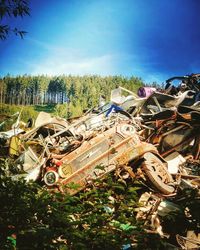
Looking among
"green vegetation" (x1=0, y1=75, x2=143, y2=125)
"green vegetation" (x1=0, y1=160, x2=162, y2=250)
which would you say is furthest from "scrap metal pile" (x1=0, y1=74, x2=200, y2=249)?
"green vegetation" (x1=0, y1=75, x2=143, y2=125)

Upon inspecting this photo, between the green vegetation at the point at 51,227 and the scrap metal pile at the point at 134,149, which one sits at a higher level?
the scrap metal pile at the point at 134,149

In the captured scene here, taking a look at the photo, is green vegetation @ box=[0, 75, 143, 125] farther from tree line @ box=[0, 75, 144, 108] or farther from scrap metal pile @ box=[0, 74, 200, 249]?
scrap metal pile @ box=[0, 74, 200, 249]

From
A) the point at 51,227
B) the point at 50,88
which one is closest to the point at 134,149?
the point at 51,227

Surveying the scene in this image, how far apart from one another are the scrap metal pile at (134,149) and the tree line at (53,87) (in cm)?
8766

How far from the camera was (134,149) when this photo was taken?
21.5ft

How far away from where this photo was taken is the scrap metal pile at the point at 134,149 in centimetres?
632

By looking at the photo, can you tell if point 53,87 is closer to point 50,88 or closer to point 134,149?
point 50,88

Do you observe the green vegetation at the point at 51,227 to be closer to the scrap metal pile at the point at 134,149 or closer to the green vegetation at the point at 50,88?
the scrap metal pile at the point at 134,149

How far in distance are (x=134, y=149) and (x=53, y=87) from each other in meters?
119

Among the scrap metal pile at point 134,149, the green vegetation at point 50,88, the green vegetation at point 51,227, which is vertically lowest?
the green vegetation at point 51,227

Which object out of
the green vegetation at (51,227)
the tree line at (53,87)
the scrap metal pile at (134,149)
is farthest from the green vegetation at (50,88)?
the green vegetation at (51,227)

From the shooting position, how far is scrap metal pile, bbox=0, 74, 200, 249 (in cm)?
632

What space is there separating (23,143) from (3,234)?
580cm

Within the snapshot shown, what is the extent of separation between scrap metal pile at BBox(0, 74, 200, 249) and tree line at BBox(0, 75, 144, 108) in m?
87.7
